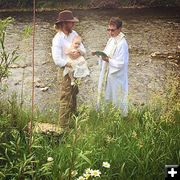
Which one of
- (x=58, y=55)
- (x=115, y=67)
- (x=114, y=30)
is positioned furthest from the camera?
(x=115, y=67)

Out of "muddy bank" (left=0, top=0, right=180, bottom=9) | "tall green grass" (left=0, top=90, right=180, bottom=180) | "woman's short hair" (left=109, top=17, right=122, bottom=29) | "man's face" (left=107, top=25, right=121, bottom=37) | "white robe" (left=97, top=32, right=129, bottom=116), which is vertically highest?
"muddy bank" (left=0, top=0, right=180, bottom=9)

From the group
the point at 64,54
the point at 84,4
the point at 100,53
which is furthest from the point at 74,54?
the point at 84,4

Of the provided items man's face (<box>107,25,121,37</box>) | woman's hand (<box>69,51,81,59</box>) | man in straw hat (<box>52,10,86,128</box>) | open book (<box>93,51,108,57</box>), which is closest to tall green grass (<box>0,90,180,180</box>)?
man in straw hat (<box>52,10,86,128</box>)

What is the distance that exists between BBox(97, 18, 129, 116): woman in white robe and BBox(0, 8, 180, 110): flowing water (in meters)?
0.47

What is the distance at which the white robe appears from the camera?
20.4ft

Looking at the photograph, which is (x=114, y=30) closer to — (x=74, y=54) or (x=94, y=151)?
(x=74, y=54)

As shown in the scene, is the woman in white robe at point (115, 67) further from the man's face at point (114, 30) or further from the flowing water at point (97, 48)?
the flowing water at point (97, 48)

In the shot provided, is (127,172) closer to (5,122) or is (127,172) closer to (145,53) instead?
(5,122)

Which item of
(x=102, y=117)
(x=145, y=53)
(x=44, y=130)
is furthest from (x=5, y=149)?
(x=145, y=53)

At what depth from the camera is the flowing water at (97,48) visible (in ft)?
29.8

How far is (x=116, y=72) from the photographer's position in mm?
6414

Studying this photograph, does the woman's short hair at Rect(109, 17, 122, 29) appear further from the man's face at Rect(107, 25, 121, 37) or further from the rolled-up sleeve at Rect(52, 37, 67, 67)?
the rolled-up sleeve at Rect(52, 37, 67, 67)

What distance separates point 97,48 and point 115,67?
657cm

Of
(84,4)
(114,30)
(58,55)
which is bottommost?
(58,55)
